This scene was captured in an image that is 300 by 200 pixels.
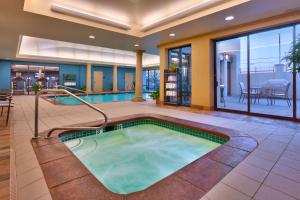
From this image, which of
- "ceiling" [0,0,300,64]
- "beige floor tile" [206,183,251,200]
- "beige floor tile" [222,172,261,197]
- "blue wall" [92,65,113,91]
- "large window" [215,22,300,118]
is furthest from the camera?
"blue wall" [92,65,113,91]

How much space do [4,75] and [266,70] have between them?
51.6ft

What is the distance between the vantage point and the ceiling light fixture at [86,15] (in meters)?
4.13

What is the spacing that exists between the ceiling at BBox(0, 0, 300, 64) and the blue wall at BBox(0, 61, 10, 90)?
7929 mm

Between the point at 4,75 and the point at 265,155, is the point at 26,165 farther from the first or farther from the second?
the point at 4,75

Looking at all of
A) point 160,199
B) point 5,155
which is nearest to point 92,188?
point 160,199

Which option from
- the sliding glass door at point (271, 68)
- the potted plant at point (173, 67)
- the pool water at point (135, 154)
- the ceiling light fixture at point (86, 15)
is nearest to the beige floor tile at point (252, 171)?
the pool water at point (135, 154)

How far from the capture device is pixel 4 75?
12.2m

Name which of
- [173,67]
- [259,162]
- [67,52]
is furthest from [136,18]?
[67,52]

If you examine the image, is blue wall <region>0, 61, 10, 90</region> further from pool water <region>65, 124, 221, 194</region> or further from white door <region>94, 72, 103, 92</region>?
pool water <region>65, 124, 221, 194</region>

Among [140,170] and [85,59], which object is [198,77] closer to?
[140,170]

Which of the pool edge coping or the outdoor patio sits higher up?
the outdoor patio

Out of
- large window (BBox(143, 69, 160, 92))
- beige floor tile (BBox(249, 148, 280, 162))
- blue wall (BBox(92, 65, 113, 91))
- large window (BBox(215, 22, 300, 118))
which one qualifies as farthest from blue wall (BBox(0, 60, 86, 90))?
beige floor tile (BBox(249, 148, 280, 162))

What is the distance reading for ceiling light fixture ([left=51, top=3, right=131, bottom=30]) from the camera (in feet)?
13.6

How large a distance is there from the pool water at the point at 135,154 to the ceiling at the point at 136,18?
3010mm
